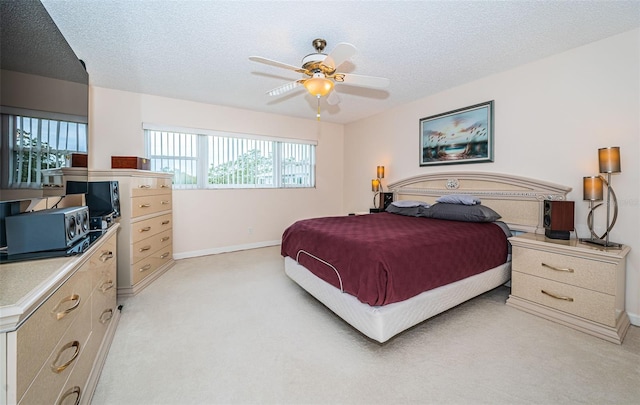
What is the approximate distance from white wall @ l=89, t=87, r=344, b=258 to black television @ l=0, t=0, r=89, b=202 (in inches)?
81.4

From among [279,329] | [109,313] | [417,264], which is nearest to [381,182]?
[417,264]

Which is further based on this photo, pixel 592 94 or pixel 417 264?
pixel 592 94

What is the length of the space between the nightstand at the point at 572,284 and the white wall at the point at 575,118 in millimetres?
548

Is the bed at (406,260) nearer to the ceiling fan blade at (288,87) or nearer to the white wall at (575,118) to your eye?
the white wall at (575,118)

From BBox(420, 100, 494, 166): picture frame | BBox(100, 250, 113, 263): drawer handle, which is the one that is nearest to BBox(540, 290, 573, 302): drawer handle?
BBox(420, 100, 494, 166): picture frame

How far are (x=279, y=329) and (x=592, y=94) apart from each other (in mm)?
3610

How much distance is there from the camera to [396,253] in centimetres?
186

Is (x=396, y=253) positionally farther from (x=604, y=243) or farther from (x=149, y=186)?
(x=149, y=186)

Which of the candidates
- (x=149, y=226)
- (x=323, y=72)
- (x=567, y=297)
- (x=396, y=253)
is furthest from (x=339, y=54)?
(x=149, y=226)

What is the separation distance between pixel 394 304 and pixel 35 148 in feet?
7.47

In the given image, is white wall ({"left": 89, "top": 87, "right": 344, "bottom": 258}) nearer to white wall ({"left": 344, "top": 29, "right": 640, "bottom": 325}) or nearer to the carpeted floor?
the carpeted floor

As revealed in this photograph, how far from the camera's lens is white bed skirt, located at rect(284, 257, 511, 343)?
5.78ft

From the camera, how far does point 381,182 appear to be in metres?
4.86

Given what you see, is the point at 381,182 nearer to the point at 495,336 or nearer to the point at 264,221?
the point at 264,221
